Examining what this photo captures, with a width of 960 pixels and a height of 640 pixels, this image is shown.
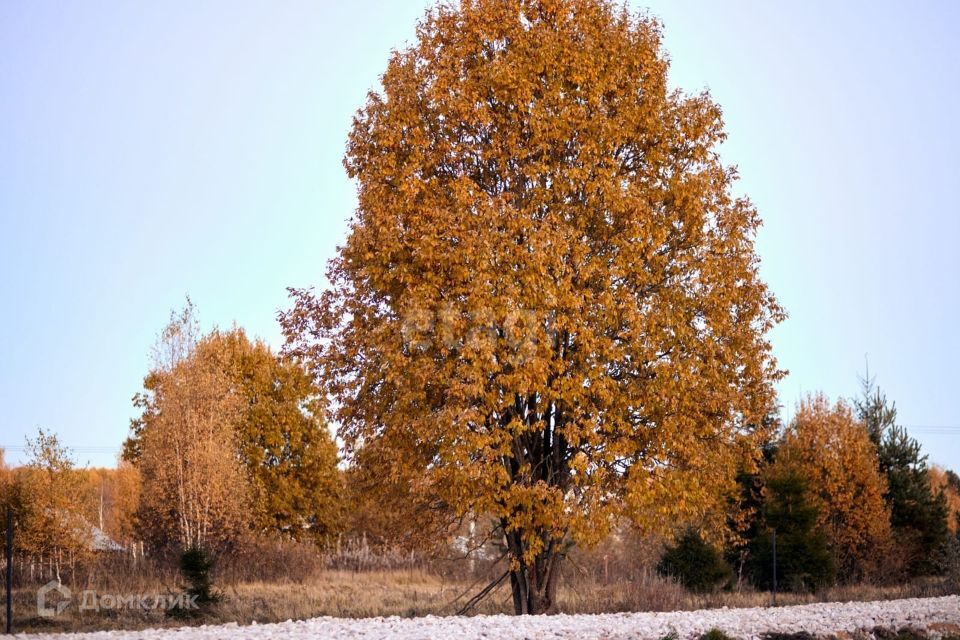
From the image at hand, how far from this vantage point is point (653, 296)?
564 inches

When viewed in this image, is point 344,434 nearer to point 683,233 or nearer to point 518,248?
point 518,248

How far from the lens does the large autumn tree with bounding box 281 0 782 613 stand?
1304cm

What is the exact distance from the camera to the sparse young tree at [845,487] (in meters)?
30.3

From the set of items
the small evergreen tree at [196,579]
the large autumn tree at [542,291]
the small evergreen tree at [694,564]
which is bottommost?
the small evergreen tree at [694,564]

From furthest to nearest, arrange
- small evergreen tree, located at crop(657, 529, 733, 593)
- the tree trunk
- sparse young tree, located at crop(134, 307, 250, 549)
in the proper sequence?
sparse young tree, located at crop(134, 307, 250, 549) → small evergreen tree, located at crop(657, 529, 733, 593) → the tree trunk

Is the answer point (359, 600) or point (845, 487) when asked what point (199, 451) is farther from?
point (845, 487)

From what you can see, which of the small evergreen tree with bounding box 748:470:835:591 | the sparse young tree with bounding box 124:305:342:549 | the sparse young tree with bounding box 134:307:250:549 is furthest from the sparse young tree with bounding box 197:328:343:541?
the small evergreen tree with bounding box 748:470:835:591

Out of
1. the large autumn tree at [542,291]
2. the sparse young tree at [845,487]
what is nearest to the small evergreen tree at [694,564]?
the sparse young tree at [845,487]

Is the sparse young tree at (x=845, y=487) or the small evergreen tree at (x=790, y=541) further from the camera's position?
the sparse young tree at (x=845, y=487)

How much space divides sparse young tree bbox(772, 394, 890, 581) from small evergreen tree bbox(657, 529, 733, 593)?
24.0 feet

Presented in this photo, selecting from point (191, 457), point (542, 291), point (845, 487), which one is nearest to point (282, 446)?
point (191, 457)

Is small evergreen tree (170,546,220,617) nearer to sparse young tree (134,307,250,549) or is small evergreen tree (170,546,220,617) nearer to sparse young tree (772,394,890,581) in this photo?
sparse young tree (134,307,250,549)

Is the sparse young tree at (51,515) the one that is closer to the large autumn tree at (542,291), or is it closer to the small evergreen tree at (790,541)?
the large autumn tree at (542,291)

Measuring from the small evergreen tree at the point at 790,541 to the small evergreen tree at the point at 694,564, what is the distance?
3.21m
